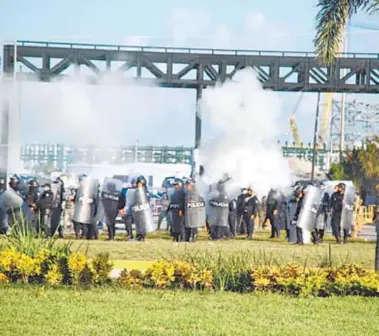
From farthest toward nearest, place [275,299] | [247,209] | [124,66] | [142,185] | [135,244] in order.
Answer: [124,66] → [247,209] → [142,185] → [135,244] → [275,299]

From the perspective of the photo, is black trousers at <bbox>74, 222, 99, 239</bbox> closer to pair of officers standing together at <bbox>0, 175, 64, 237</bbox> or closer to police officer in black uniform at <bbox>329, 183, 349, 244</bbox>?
pair of officers standing together at <bbox>0, 175, 64, 237</bbox>

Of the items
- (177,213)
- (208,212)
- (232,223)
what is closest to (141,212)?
(177,213)

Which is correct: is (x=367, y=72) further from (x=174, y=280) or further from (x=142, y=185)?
(x=174, y=280)

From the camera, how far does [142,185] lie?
1025 inches

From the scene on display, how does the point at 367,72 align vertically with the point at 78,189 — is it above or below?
above

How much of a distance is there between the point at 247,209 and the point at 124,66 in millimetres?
12271

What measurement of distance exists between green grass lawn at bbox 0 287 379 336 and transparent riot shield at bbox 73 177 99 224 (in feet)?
44.0

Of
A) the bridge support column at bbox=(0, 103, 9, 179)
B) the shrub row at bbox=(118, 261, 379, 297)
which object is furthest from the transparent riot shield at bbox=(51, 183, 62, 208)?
the shrub row at bbox=(118, 261, 379, 297)

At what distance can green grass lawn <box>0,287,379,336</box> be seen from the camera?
31.9 ft

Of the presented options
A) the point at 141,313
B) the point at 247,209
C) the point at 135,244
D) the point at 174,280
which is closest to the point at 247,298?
the point at 174,280

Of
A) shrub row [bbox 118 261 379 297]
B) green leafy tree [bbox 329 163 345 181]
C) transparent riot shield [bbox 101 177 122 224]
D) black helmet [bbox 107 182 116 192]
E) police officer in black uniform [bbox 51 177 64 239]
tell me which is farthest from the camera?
green leafy tree [bbox 329 163 345 181]

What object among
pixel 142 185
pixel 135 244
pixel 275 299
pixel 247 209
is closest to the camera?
pixel 275 299

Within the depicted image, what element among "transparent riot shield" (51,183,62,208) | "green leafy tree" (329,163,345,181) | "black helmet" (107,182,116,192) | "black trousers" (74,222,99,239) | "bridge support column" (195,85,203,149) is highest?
"bridge support column" (195,85,203,149)

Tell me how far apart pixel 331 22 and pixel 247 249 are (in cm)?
576
